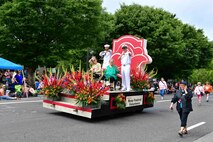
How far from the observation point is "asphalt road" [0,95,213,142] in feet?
25.2

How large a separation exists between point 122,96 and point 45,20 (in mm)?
16918

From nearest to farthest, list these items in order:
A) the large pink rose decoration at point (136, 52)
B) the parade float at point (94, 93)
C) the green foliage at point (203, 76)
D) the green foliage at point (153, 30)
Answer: the parade float at point (94, 93) → the large pink rose decoration at point (136, 52) → the green foliage at point (153, 30) → the green foliage at point (203, 76)

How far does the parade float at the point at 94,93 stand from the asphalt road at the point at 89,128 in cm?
38

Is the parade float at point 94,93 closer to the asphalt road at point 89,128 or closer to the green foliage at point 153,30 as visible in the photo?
the asphalt road at point 89,128

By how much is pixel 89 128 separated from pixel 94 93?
45.1 inches

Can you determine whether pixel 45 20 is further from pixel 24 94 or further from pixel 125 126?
pixel 125 126

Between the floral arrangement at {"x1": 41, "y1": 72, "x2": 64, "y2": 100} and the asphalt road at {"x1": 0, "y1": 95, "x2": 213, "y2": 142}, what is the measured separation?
680 mm

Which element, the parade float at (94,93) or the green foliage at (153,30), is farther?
the green foliage at (153,30)

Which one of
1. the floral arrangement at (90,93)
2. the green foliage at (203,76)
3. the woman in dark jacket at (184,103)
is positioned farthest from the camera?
the green foliage at (203,76)

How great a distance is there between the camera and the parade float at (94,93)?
968cm

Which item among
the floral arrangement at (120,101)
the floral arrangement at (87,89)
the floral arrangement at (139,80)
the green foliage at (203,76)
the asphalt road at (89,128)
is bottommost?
the asphalt road at (89,128)

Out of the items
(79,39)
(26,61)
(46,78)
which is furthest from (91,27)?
(46,78)

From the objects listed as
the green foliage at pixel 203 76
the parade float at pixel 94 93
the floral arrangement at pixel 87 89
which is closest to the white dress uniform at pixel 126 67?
the parade float at pixel 94 93

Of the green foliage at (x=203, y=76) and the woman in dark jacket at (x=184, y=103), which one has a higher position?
the green foliage at (x=203, y=76)
